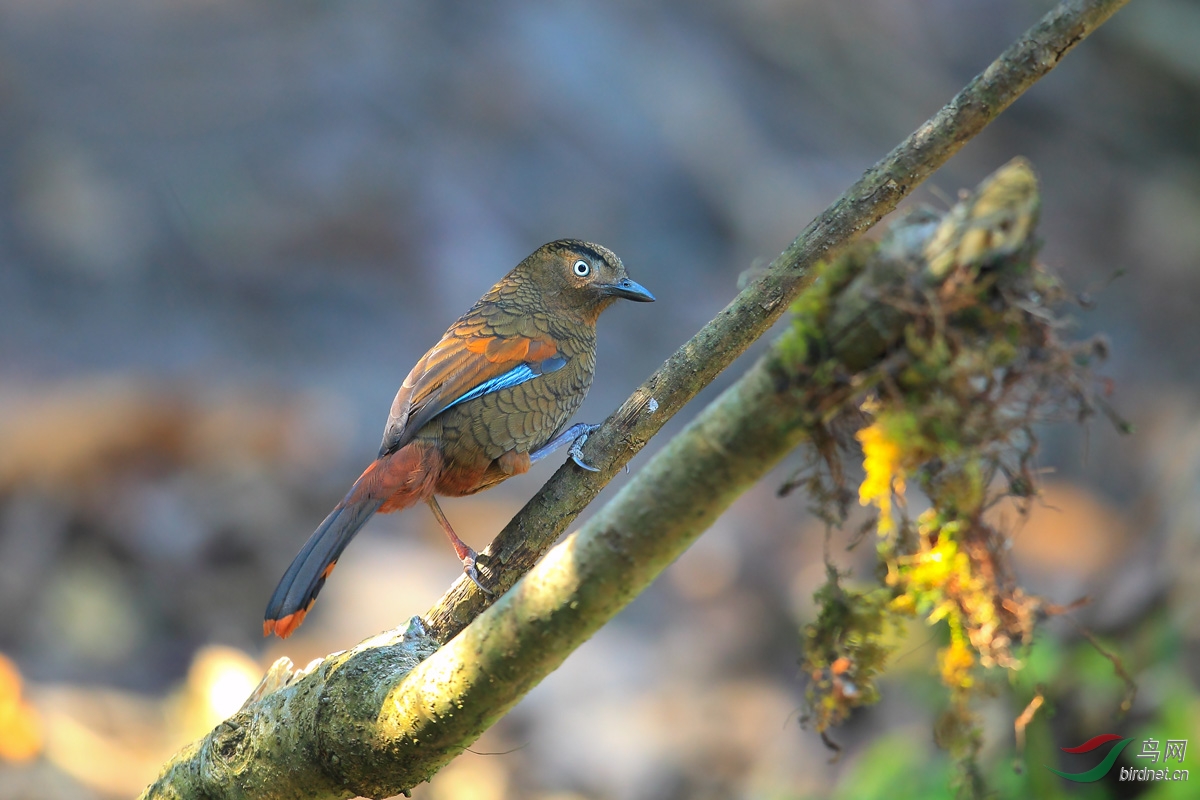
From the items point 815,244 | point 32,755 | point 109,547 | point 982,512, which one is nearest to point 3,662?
point 32,755

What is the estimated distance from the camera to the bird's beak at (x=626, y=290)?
417 centimetres

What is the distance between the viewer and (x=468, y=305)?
9000 mm

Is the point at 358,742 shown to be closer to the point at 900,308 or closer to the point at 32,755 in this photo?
the point at 900,308

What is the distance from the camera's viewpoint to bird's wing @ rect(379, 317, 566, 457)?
3.60 metres

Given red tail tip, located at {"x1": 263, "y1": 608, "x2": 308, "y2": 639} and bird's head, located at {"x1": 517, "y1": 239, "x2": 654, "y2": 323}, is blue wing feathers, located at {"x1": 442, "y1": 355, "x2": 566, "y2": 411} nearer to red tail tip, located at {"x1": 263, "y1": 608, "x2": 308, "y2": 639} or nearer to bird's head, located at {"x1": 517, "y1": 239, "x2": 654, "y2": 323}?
bird's head, located at {"x1": 517, "y1": 239, "x2": 654, "y2": 323}

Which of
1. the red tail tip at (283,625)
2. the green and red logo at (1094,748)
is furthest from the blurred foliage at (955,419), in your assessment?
the green and red logo at (1094,748)

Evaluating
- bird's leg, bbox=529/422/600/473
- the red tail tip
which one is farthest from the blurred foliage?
bird's leg, bbox=529/422/600/473

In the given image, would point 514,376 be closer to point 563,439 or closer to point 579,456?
point 563,439

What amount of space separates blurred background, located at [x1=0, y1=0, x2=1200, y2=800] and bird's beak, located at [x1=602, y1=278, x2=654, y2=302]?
1.76 m

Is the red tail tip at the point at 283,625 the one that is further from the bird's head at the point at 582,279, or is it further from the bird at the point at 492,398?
the bird's head at the point at 582,279

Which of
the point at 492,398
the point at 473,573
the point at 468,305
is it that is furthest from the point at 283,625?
the point at 468,305

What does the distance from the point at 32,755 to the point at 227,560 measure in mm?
2468

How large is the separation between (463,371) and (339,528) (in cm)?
79

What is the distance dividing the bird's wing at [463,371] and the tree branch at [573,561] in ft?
2.05
